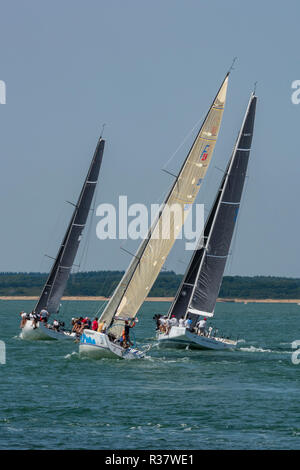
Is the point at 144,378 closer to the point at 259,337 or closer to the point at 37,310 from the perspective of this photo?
the point at 37,310

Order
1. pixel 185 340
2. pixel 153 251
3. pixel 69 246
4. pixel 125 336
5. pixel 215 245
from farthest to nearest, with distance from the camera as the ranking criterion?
pixel 69 246 → pixel 215 245 → pixel 185 340 → pixel 153 251 → pixel 125 336

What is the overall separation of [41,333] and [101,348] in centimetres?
1277

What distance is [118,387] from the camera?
35.1 metres

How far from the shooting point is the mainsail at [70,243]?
59.6m

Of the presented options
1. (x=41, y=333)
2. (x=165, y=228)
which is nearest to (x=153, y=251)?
(x=165, y=228)

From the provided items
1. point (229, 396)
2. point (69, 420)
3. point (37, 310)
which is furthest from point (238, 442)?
point (37, 310)

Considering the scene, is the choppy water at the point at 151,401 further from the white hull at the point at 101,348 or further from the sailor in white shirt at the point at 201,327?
the sailor in white shirt at the point at 201,327

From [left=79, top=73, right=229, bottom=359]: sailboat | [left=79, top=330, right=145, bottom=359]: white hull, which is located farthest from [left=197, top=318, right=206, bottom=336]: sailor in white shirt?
[left=79, top=330, right=145, bottom=359]: white hull

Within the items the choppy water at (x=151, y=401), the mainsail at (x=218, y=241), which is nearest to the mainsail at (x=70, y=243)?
the mainsail at (x=218, y=241)

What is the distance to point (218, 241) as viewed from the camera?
53594 mm

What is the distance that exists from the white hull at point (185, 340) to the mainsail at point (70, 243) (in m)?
11.8

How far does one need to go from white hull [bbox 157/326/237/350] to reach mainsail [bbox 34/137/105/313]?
11.8m

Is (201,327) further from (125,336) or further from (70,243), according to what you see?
(70,243)
